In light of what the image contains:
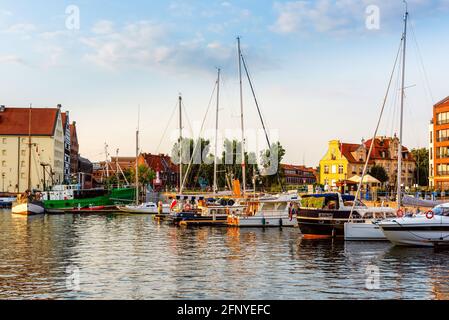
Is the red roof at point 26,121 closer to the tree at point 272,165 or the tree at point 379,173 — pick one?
the tree at point 272,165

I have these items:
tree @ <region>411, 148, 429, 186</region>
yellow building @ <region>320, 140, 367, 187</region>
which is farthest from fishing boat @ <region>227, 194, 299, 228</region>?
tree @ <region>411, 148, 429, 186</region>

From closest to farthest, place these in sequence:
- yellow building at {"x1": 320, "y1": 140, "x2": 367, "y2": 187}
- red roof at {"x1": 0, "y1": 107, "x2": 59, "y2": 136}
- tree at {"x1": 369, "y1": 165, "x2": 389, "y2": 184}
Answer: tree at {"x1": 369, "y1": 165, "x2": 389, "y2": 184}, yellow building at {"x1": 320, "y1": 140, "x2": 367, "y2": 187}, red roof at {"x1": 0, "y1": 107, "x2": 59, "y2": 136}

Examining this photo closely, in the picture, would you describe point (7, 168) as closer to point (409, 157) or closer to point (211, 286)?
point (409, 157)

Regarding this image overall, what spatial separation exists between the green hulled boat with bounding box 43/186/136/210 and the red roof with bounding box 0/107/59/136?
58847 millimetres

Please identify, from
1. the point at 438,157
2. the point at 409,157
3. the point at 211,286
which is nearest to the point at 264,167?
the point at 409,157

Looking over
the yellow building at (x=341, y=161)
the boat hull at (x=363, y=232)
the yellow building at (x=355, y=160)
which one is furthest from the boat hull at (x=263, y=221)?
the yellow building at (x=341, y=161)

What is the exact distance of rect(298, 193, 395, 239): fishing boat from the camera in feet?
158

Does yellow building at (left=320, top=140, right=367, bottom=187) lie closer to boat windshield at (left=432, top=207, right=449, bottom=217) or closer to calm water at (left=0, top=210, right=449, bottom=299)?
calm water at (left=0, top=210, right=449, bottom=299)

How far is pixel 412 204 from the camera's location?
60938 mm

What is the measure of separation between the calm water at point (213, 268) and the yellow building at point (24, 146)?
11221cm

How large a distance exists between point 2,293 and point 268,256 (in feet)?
58.1

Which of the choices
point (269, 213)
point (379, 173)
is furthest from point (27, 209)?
point (379, 173)

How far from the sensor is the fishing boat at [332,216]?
48.3m
